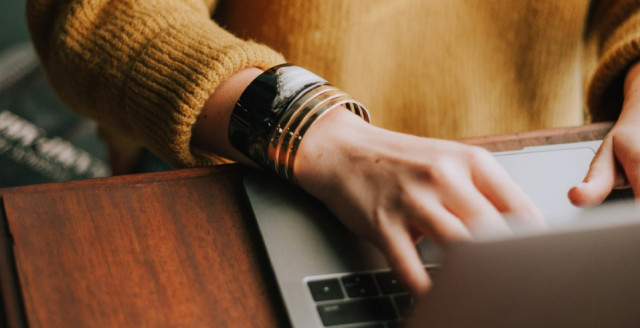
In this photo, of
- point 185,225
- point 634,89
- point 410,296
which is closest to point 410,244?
point 410,296

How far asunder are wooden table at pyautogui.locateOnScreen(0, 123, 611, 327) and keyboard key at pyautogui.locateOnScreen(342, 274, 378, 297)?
0.14ft

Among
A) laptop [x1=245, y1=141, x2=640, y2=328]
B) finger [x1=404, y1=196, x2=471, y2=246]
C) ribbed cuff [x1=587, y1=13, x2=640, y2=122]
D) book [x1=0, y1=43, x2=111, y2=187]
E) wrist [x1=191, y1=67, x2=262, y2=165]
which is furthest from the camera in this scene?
book [x1=0, y1=43, x2=111, y2=187]

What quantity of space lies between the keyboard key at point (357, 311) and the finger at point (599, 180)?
17 cm

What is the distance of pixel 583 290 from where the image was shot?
0.29 metres

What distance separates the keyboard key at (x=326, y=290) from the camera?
353 mm

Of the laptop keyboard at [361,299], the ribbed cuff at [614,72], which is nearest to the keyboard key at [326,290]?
the laptop keyboard at [361,299]

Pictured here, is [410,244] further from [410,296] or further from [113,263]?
[113,263]

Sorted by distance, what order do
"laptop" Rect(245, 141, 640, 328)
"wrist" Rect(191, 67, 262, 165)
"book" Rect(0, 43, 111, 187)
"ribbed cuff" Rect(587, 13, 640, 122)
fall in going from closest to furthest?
"laptop" Rect(245, 141, 640, 328) → "wrist" Rect(191, 67, 262, 165) → "ribbed cuff" Rect(587, 13, 640, 122) → "book" Rect(0, 43, 111, 187)

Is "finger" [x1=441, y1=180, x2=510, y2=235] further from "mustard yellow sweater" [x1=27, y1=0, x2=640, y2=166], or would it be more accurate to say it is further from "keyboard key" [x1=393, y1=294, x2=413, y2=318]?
"mustard yellow sweater" [x1=27, y1=0, x2=640, y2=166]

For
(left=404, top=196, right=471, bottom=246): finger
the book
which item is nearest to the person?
(left=404, top=196, right=471, bottom=246): finger

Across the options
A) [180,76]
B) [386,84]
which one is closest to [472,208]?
[180,76]

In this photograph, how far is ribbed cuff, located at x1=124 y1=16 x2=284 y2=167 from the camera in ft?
1.52

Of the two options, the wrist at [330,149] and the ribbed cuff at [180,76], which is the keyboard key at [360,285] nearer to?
the wrist at [330,149]

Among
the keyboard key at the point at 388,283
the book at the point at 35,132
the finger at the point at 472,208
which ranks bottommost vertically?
the book at the point at 35,132
